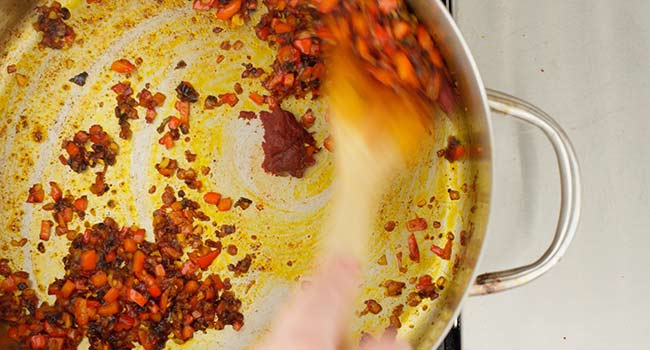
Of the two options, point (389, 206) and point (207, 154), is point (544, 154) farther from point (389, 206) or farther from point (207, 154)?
point (207, 154)

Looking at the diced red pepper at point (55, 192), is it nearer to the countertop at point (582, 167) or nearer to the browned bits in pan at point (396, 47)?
the browned bits in pan at point (396, 47)

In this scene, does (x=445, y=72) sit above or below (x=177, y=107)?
above

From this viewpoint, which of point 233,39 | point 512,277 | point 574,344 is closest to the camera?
point 512,277

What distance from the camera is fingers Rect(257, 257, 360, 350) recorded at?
141 centimetres

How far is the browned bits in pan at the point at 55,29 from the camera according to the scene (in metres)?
1.45

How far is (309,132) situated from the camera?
145 centimetres

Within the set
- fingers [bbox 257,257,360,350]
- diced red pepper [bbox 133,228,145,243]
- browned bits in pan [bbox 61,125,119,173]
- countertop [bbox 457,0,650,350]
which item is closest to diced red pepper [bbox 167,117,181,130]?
browned bits in pan [bbox 61,125,119,173]

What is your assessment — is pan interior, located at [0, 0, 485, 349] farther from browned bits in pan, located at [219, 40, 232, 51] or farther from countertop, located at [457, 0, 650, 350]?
countertop, located at [457, 0, 650, 350]

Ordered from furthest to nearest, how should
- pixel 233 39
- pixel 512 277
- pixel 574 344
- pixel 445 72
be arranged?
1. pixel 233 39
2. pixel 574 344
3. pixel 445 72
4. pixel 512 277

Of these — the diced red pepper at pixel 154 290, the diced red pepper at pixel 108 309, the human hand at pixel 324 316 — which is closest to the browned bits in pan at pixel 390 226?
the human hand at pixel 324 316

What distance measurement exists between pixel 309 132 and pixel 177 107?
31 cm

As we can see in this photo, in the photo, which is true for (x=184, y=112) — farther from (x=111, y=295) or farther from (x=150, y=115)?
(x=111, y=295)

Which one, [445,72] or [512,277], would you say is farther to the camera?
[445,72]

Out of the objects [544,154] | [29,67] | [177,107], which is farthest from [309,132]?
[29,67]
